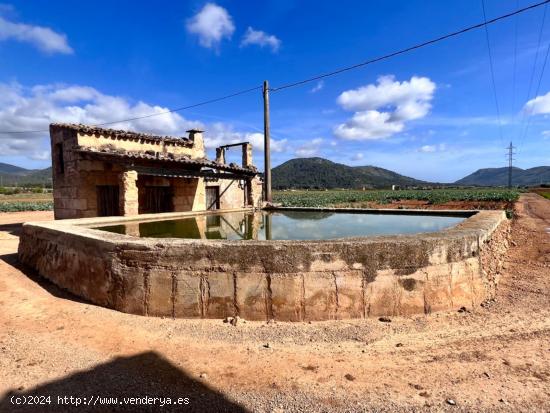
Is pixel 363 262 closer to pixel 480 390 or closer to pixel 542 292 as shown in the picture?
pixel 480 390

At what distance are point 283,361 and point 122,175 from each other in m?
8.67

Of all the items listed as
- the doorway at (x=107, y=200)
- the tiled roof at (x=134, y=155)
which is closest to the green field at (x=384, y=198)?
the tiled roof at (x=134, y=155)

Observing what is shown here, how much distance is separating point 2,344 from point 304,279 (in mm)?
3444

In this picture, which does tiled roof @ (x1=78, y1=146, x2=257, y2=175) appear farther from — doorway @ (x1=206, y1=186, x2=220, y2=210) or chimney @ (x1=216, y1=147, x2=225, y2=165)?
chimney @ (x1=216, y1=147, x2=225, y2=165)

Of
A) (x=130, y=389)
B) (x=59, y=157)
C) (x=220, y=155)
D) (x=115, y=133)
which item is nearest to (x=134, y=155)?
(x=115, y=133)

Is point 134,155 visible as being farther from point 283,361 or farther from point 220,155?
point 283,361

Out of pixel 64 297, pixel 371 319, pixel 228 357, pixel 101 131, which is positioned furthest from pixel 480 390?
pixel 101 131

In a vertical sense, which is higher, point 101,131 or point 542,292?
point 101,131

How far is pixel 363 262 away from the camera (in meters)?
4.23

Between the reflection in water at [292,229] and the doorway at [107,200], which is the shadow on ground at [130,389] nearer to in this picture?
the reflection in water at [292,229]

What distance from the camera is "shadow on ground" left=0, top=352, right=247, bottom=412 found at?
8.86 feet

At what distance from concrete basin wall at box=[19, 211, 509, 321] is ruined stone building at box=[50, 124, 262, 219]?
6421 millimetres

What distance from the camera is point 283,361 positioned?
3391 mm

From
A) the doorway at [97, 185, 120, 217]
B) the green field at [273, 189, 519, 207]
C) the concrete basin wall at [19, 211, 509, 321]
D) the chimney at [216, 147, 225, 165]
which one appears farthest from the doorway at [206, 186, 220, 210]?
the concrete basin wall at [19, 211, 509, 321]
